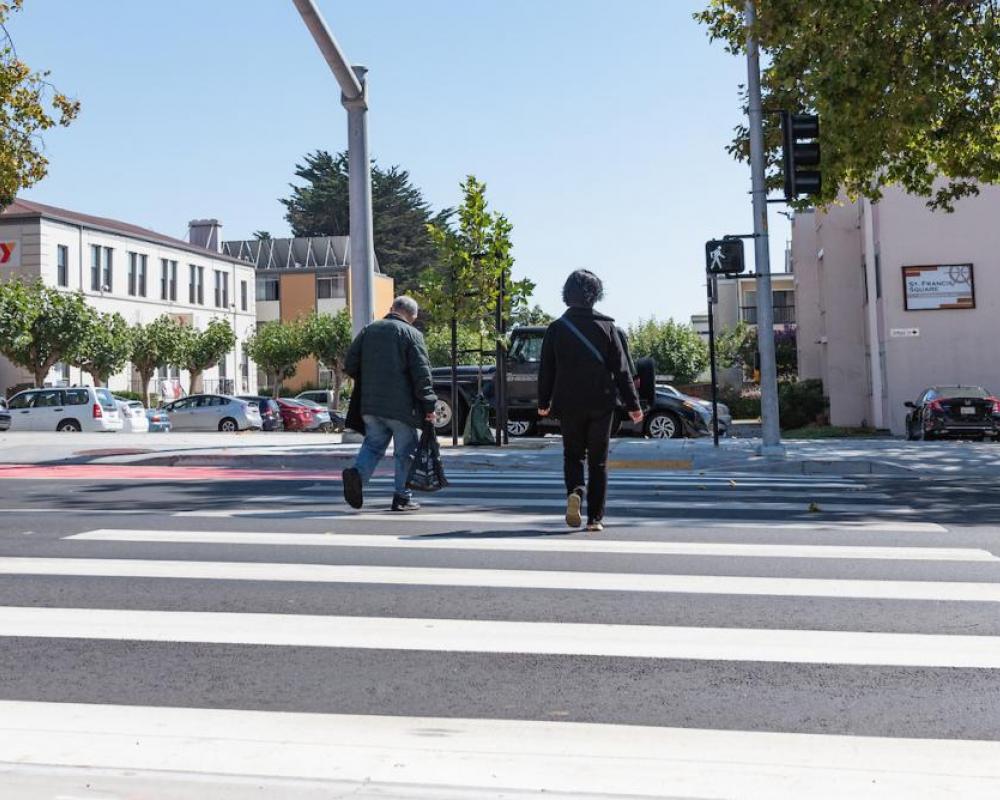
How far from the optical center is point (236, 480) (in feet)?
42.1

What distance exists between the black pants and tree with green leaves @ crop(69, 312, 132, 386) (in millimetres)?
42920

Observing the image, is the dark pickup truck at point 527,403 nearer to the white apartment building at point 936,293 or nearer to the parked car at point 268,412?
the white apartment building at point 936,293

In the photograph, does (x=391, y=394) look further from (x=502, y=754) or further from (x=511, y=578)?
(x=502, y=754)

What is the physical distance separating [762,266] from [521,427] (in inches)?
334

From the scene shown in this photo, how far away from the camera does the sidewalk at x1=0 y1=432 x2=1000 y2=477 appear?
1509 cm

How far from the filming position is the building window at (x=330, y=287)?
76.8 metres

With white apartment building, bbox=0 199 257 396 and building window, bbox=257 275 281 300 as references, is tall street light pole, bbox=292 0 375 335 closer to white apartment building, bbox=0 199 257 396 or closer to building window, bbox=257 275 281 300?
white apartment building, bbox=0 199 257 396

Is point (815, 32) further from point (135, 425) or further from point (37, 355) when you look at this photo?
point (37, 355)

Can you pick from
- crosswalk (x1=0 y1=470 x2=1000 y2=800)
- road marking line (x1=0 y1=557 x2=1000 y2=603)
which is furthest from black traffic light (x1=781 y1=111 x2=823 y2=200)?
road marking line (x1=0 y1=557 x2=1000 y2=603)

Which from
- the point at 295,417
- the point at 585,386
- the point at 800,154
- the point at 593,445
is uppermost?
the point at 800,154

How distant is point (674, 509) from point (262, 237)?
A: 79.9 m

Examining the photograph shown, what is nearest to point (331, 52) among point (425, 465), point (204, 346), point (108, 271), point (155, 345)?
point (425, 465)

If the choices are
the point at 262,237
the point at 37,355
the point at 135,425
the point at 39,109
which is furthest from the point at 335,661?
the point at 262,237

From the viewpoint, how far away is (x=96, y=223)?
55.9 meters
